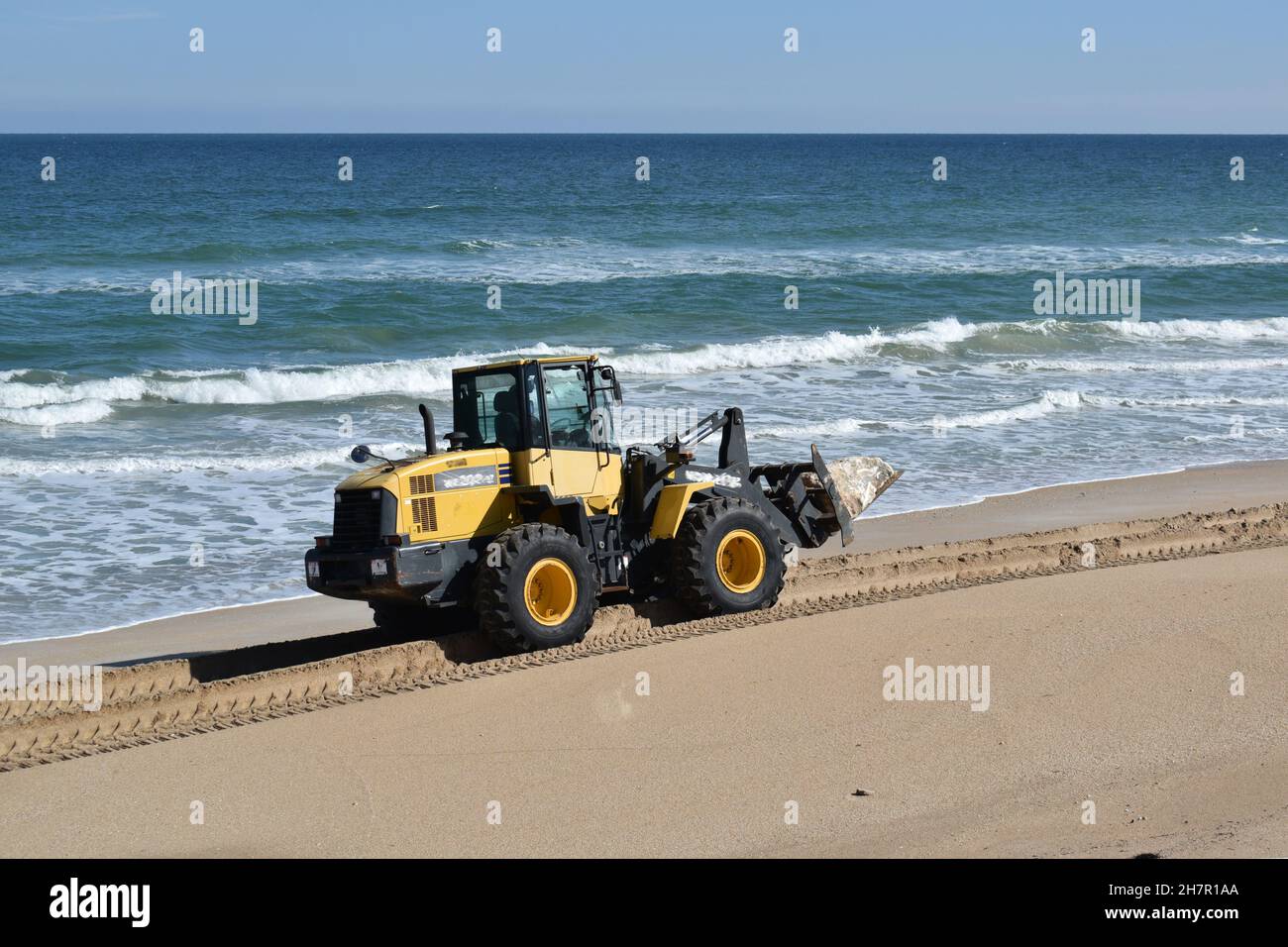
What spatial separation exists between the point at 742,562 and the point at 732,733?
273cm

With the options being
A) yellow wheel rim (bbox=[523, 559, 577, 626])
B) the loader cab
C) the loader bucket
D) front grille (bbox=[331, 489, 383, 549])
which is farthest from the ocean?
the loader bucket

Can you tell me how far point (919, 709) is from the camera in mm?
9172

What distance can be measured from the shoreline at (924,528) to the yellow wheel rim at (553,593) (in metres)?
2.51

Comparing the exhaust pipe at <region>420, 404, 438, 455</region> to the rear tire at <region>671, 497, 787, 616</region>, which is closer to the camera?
the exhaust pipe at <region>420, 404, 438, 455</region>

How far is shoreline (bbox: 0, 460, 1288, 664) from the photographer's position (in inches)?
462

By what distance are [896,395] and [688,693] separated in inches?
599

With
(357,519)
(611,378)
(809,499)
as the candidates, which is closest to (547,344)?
(809,499)

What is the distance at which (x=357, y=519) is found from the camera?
10133mm

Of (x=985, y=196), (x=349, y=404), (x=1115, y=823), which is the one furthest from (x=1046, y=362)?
(x=985, y=196)

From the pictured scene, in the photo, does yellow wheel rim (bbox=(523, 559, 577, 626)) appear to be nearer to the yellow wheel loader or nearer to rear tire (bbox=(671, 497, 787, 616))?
the yellow wheel loader

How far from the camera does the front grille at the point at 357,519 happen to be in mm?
10000

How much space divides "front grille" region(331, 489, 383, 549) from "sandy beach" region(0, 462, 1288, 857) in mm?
805
